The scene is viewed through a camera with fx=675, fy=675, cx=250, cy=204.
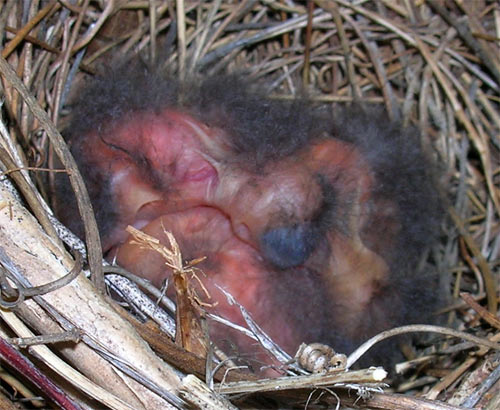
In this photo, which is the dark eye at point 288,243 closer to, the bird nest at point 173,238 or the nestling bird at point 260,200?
the nestling bird at point 260,200

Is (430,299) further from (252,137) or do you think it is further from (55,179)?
(55,179)

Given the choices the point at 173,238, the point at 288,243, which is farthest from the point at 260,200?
the point at 173,238

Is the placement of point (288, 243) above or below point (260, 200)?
below

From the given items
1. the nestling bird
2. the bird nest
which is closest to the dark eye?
the nestling bird

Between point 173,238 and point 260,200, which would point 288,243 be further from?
point 173,238

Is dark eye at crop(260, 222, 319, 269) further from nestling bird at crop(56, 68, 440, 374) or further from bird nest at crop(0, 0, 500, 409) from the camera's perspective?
bird nest at crop(0, 0, 500, 409)

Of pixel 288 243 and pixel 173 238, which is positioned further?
pixel 288 243

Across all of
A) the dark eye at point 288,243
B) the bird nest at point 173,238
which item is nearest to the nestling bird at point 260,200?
the dark eye at point 288,243
